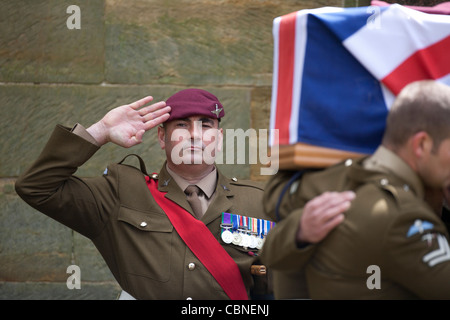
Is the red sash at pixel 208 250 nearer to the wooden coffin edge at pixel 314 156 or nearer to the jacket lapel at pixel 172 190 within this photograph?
the jacket lapel at pixel 172 190

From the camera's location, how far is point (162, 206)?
3.03 metres

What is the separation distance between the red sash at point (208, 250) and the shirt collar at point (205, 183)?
0.54 feet

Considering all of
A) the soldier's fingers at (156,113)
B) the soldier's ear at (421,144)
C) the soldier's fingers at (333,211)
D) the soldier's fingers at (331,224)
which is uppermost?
the soldier's fingers at (156,113)

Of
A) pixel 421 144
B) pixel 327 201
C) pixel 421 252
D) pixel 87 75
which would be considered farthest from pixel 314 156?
pixel 87 75

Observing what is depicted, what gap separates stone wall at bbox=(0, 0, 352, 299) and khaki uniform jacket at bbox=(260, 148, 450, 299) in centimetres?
260

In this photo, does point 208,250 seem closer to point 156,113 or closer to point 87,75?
point 156,113

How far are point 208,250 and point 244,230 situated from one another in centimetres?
25

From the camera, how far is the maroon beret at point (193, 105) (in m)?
3.10

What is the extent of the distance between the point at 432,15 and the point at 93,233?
1.82 metres

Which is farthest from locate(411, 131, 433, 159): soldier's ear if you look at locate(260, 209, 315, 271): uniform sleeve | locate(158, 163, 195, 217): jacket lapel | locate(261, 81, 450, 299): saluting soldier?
locate(158, 163, 195, 217): jacket lapel

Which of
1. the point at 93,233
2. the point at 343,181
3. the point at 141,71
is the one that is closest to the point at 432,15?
the point at 343,181

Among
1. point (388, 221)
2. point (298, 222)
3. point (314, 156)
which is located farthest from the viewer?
point (314, 156)

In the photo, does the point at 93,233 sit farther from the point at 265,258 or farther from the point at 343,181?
the point at 343,181

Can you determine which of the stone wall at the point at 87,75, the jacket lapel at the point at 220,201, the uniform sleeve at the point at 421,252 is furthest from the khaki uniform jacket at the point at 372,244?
the stone wall at the point at 87,75
